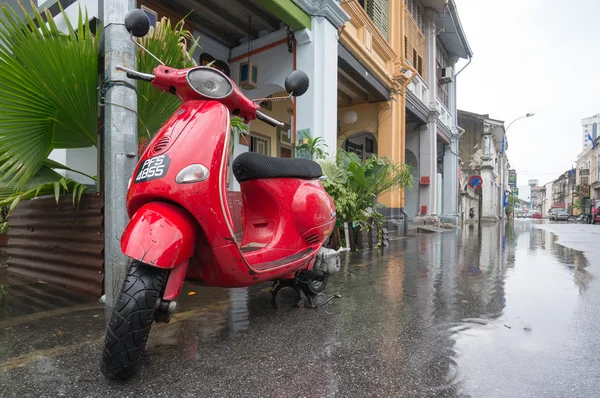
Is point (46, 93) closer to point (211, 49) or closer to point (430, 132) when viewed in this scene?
point (211, 49)

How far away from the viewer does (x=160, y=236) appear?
179 cm

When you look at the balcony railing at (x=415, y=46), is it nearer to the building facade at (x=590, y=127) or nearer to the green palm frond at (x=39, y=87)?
the green palm frond at (x=39, y=87)

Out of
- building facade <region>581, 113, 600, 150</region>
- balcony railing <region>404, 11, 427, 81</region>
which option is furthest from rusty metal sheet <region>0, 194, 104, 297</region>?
building facade <region>581, 113, 600, 150</region>

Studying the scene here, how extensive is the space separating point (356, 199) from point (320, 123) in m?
1.76

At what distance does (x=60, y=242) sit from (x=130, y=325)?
9.11 ft

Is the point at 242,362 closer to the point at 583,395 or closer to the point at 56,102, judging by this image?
the point at 583,395

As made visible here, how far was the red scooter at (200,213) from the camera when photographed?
5.71ft

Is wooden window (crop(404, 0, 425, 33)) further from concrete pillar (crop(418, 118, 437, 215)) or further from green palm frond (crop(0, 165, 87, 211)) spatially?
green palm frond (crop(0, 165, 87, 211))

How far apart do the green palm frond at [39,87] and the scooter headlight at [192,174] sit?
6.11ft

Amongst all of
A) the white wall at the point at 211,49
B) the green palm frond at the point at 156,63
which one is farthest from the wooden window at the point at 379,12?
the green palm frond at the point at 156,63

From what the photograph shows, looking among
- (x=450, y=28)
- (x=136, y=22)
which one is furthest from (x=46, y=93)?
(x=450, y=28)

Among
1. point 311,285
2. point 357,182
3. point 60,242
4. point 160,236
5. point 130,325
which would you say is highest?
point 357,182

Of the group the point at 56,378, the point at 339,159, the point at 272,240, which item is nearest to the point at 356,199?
the point at 339,159

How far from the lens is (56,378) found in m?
1.85
